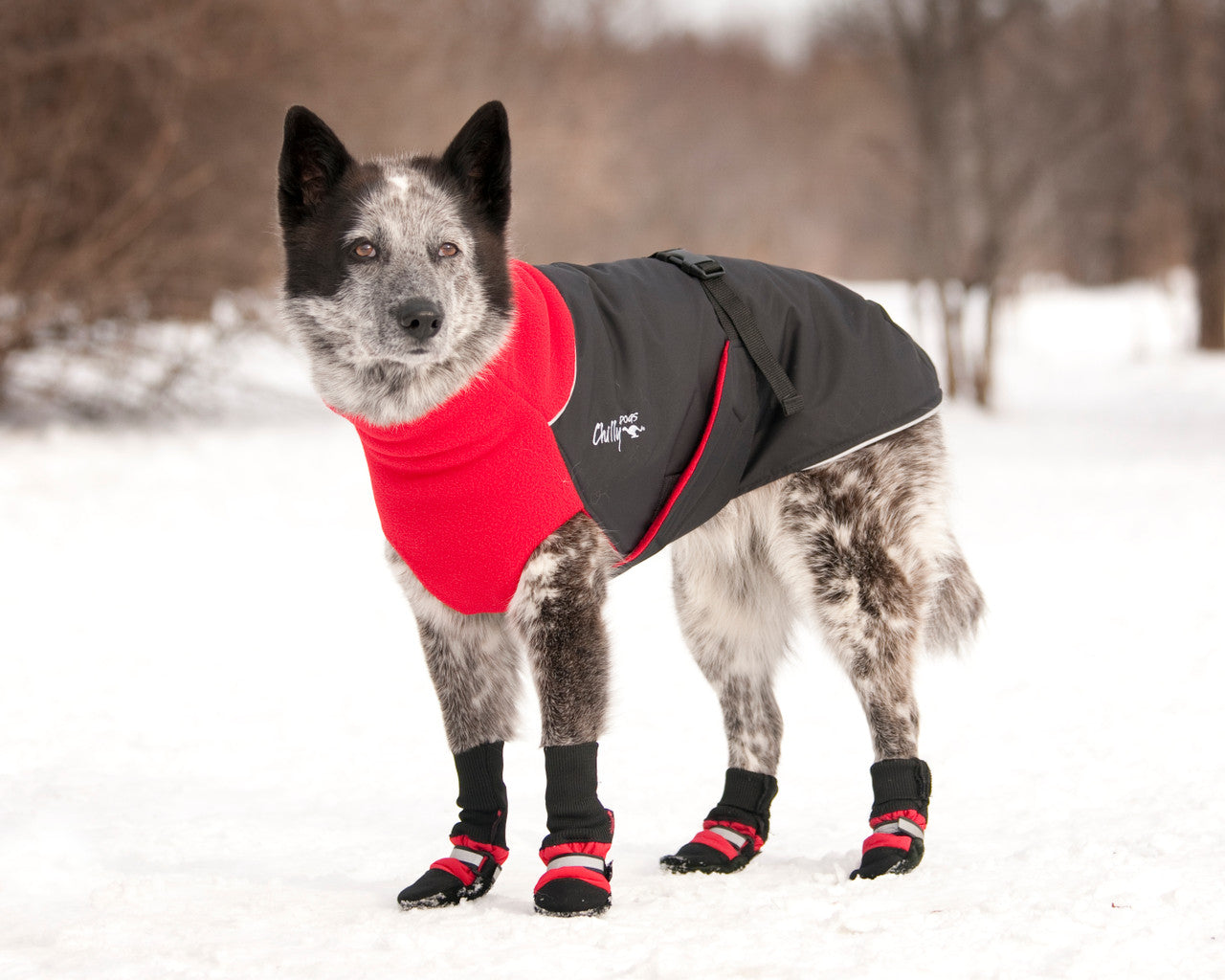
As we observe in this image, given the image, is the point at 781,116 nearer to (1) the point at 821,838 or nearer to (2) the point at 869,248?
(2) the point at 869,248

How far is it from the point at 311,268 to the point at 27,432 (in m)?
8.95

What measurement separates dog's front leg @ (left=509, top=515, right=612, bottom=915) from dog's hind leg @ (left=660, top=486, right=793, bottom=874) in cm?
57

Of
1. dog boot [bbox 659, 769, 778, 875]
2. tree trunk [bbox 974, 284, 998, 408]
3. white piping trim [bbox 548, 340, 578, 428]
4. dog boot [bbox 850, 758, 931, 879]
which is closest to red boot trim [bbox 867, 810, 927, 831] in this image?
dog boot [bbox 850, 758, 931, 879]

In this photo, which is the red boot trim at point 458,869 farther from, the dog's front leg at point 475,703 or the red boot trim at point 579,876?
the red boot trim at point 579,876

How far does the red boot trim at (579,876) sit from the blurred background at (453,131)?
4.90 meters

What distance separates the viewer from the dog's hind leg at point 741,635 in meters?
3.38

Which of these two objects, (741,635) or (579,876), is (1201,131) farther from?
(579,876)

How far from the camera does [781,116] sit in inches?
1854

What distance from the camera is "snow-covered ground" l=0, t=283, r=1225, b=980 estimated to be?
262 centimetres

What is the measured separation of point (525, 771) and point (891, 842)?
1471 millimetres

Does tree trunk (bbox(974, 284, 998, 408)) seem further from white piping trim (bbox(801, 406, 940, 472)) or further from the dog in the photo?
white piping trim (bbox(801, 406, 940, 472))

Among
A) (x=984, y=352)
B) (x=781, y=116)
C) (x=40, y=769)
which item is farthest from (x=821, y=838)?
(x=781, y=116)

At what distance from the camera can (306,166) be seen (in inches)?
117

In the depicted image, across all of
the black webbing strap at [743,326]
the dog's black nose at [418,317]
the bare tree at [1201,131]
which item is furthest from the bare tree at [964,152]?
the dog's black nose at [418,317]
